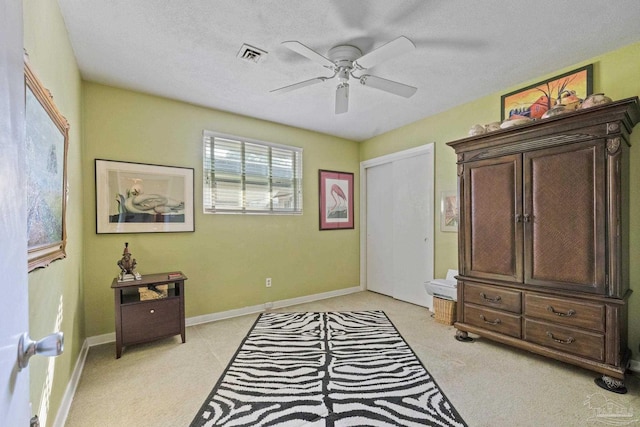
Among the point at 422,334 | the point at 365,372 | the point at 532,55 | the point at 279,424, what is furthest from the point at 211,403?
the point at 532,55

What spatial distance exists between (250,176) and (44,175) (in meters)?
2.40

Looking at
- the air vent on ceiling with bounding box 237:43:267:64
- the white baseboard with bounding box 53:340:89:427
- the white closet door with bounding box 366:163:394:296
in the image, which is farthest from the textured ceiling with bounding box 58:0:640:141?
the white baseboard with bounding box 53:340:89:427

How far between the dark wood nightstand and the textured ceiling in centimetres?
193

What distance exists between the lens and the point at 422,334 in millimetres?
3025

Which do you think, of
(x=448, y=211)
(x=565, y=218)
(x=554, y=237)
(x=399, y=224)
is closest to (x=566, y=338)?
(x=554, y=237)

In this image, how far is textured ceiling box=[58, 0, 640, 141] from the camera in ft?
6.16

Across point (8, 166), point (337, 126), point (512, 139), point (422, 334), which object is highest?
point (337, 126)

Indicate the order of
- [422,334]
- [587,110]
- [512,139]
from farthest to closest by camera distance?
[422,334], [512,139], [587,110]

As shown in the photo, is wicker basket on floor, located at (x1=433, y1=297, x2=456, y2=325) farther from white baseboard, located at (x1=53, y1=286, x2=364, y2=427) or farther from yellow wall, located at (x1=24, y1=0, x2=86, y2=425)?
yellow wall, located at (x1=24, y1=0, x2=86, y2=425)

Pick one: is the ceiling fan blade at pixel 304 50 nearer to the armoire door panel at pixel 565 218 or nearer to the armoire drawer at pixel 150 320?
the armoire door panel at pixel 565 218

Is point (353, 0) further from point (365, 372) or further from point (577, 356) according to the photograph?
point (577, 356)

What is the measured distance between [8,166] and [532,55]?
3227 millimetres

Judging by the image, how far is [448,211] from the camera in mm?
3617

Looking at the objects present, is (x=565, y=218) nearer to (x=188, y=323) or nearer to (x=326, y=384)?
(x=326, y=384)
